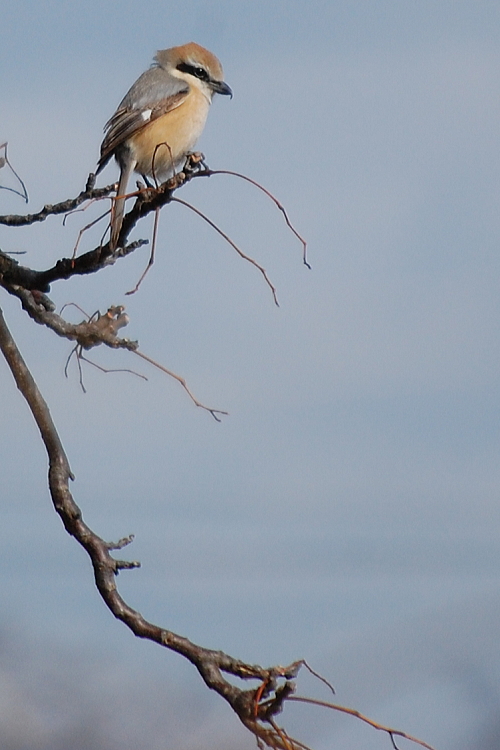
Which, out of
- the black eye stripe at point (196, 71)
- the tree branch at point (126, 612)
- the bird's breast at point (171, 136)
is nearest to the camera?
the tree branch at point (126, 612)

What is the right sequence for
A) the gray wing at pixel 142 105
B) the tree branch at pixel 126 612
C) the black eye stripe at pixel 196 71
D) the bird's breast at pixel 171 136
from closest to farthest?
1. the tree branch at pixel 126 612
2. the gray wing at pixel 142 105
3. the bird's breast at pixel 171 136
4. the black eye stripe at pixel 196 71

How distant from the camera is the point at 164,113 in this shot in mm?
4938

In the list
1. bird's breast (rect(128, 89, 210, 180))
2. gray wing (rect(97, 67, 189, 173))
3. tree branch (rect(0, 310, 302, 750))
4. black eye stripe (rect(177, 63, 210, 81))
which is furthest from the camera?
black eye stripe (rect(177, 63, 210, 81))

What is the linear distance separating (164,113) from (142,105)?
12 centimetres

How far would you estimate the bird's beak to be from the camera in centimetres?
540

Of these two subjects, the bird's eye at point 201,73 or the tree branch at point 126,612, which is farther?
the bird's eye at point 201,73

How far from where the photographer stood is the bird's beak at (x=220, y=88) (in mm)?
5398

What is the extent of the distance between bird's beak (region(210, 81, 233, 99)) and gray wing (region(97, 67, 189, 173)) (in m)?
0.21

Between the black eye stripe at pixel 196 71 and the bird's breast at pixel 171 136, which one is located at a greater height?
the black eye stripe at pixel 196 71

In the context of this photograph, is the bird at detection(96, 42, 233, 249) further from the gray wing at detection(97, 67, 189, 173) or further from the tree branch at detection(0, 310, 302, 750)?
the tree branch at detection(0, 310, 302, 750)

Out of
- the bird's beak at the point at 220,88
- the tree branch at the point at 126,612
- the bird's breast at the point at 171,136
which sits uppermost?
the bird's beak at the point at 220,88

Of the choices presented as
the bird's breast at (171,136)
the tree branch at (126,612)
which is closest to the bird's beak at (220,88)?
the bird's breast at (171,136)

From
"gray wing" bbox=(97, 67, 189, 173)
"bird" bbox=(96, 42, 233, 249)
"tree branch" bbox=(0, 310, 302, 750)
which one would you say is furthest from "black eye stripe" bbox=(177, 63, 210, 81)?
"tree branch" bbox=(0, 310, 302, 750)

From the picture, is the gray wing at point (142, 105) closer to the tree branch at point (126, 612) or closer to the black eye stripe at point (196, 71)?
the black eye stripe at point (196, 71)
